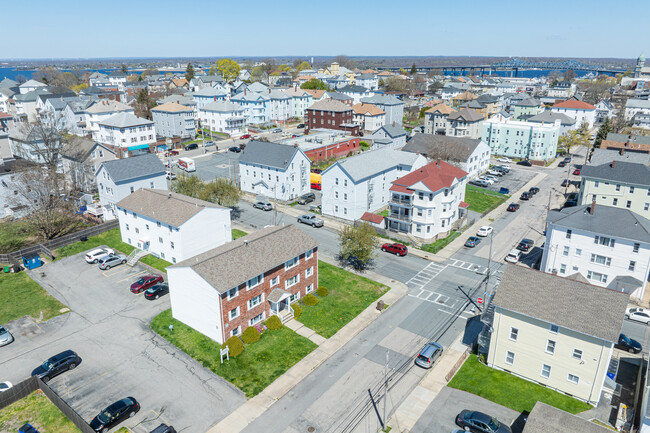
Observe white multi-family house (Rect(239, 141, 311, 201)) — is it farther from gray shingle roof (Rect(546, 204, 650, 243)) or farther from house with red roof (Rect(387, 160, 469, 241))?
gray shingle roof (Rect(546, 204, 650, 243))

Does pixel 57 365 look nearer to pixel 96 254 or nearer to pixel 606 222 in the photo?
pixel 96 254

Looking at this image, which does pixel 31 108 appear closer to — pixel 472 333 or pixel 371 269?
pixel 371 269

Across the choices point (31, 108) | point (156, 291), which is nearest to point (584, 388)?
point (156, 291)

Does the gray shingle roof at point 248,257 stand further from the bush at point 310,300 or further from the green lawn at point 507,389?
the green lawn at point 507,389

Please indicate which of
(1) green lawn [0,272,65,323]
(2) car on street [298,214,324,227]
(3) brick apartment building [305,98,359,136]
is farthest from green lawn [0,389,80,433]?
(3) brick apartment building [305,98,359,136]

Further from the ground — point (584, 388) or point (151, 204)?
point (151, 204)

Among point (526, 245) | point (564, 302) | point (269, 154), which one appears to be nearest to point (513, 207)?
point (526, 245)
